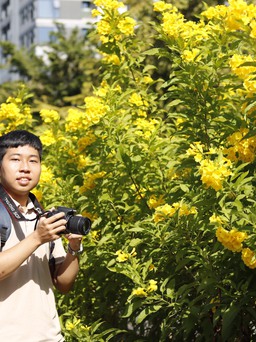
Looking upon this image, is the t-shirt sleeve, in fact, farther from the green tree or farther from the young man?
the green tree

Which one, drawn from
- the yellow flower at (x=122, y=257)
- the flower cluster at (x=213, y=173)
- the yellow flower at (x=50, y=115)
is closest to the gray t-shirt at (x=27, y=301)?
the flower cluster at (x=213, y=173)

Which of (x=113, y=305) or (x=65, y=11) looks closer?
(x=113, y=305)

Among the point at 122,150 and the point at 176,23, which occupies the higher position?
the point at 176,23

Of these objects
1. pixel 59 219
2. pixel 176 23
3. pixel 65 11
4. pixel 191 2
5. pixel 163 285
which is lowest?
pixel 163 285

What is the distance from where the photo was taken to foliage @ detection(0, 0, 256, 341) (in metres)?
4.12

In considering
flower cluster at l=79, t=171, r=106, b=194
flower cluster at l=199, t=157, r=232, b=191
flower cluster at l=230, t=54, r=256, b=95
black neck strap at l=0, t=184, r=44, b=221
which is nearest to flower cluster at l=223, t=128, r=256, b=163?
flower cluster at l=230, t=54, r=256, b=95

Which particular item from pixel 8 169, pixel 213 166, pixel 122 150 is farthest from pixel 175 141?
pixel 8 169

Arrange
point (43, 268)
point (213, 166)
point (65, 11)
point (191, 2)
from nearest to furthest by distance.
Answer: point (43, 268) → point (213, 166) → point (191, 2) → point (65, 11)

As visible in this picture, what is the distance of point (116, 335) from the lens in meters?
5.36

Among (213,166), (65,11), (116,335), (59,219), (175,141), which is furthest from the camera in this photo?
(65,11)

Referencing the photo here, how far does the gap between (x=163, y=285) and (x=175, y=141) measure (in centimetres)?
77

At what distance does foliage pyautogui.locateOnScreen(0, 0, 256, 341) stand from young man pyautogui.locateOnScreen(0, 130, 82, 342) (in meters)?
0.67

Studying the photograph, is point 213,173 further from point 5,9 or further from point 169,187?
point 5,9

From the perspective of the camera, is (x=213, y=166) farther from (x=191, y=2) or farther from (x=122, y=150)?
(x=191, y=2)
